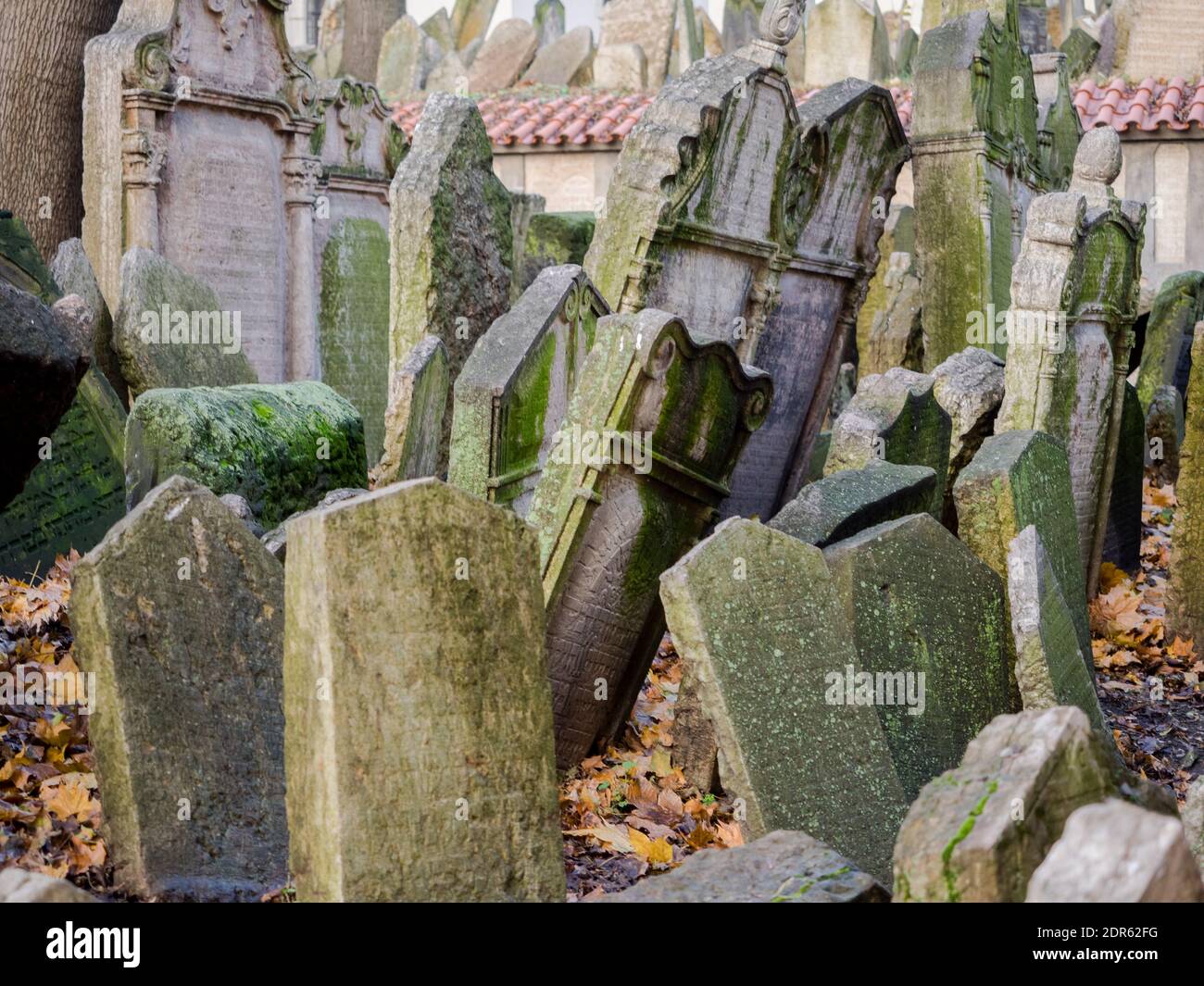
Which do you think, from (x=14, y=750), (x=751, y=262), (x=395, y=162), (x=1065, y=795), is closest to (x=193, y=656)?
(x=14, y=750)

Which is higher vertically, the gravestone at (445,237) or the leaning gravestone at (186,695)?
the gravestone at (445,237)

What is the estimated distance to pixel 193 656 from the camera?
15.1ft

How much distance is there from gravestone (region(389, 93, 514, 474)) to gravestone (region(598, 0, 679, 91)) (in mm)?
17125

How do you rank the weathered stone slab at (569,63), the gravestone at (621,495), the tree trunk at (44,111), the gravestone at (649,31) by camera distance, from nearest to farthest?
the gravestone at (621,495) < the tree trunk at (44,111) < the gravestone at (649,31) < the weathered stone slab at (569,63)

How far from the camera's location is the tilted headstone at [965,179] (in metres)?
12.0

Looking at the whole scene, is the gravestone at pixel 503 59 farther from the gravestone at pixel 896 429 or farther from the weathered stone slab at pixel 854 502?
the weathered stone slab at pixel 854 502

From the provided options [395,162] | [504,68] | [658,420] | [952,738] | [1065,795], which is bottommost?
[952,738]

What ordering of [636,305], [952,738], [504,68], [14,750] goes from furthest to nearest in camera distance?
[504,68]
[636,305]
[952,738]
[14,750]

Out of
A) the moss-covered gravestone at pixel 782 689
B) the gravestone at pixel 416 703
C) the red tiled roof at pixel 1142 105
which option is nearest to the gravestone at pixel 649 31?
the red tiled roof at pixel 1142 105

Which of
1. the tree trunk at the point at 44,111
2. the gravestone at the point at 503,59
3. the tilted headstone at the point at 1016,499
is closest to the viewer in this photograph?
the tilted headstone at the point at 1016,499

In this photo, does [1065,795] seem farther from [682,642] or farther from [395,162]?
[395,162]

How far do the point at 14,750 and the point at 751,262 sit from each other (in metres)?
5.85

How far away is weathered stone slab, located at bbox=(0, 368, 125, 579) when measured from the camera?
6844 mm

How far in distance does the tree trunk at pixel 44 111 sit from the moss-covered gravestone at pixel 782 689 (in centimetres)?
777
